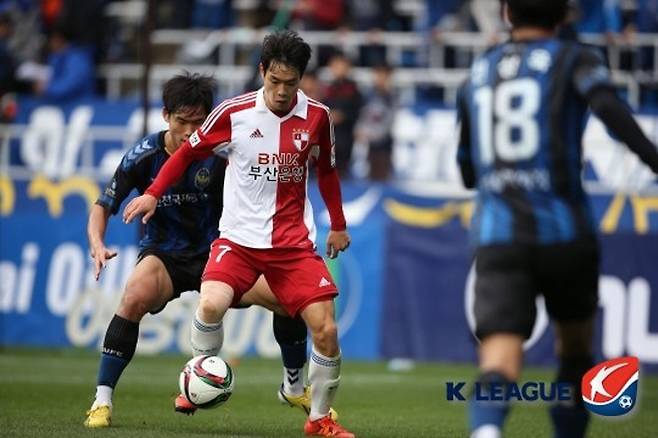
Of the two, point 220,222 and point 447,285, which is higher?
point 220,222

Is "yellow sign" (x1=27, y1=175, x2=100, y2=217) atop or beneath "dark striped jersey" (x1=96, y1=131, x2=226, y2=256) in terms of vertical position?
beneath

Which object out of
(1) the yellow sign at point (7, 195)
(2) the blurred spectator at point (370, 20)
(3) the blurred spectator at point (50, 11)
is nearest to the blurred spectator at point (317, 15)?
(2) the blurred spectator at point (370, 20)

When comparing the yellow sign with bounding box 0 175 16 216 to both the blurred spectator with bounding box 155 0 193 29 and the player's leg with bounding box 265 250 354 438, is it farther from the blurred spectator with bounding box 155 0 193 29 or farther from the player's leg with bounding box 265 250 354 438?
the player's leg with bounding box 265 250 354 438

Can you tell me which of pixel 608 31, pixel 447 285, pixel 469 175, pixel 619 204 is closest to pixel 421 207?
pixel 447 285

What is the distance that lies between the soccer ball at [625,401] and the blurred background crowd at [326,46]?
8759 mm

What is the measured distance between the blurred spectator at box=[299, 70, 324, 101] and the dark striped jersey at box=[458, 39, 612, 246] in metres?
12.2

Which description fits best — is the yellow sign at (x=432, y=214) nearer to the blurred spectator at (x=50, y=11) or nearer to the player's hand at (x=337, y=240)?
the player's hand at (x=337, y=240)

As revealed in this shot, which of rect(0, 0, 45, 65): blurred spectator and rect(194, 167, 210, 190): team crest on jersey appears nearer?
rect(194, 167, 210, 190): team crest on jersey

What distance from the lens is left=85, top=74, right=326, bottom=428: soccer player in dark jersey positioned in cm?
958

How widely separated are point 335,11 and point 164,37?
3374mm

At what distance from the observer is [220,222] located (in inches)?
371

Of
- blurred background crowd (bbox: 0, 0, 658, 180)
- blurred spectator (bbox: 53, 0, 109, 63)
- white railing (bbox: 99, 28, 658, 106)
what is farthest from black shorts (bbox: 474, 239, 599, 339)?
blurred spectator (bbox: 53, 0, 109, 63)

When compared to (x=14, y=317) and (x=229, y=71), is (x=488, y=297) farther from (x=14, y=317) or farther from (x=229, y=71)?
(x=229, y=71)

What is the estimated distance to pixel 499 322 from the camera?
6043mm
